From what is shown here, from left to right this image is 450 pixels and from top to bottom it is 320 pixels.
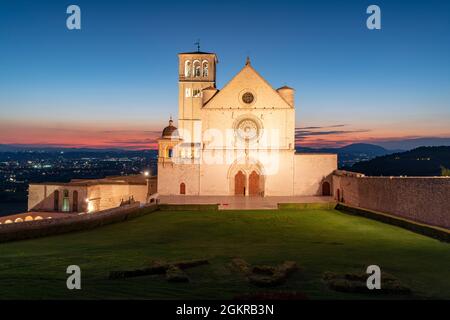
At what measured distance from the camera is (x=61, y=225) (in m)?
20.1

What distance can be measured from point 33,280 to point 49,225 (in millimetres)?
9359

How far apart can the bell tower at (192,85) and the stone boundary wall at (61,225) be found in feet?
70.7

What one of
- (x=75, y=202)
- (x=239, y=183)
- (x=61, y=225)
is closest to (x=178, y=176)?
(x=239, y=183)

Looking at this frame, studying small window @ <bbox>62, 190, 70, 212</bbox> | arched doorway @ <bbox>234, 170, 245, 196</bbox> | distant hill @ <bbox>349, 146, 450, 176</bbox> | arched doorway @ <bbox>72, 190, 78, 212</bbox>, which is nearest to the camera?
arched doorway @ <bbox>234, 170, 245, 196</bbox>

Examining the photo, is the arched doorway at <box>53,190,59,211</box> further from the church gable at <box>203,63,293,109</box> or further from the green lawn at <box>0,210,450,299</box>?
the green lawn at <box>0,210,450,299</box>

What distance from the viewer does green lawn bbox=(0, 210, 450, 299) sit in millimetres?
10164

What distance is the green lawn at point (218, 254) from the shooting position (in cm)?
1016

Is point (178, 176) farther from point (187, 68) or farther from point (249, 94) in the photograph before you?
point (187, 68)

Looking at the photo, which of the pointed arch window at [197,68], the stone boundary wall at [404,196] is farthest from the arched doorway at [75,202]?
the stone boundary wall at [404,196]

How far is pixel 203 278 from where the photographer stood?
1129cm

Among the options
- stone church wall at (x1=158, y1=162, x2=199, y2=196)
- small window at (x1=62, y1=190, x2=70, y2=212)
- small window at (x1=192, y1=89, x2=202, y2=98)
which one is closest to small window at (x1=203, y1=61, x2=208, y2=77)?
small window at (x1=192, y1=89, x2=202, y2=98)

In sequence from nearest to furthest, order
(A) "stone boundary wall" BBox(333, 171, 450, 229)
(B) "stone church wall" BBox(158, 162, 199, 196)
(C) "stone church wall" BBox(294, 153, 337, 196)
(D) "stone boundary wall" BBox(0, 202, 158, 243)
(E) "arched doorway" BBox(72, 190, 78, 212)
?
1. (D) "stone boundary wall" BBox(0, 202, 158, 243)
2. (A) "stone boundary wall" BBox(333, 171, 450, 229)
3. (C) "stone church wall" BBox(294, 153, 337, 196)
4. (B) "stone church wall" BBox(158, 162, 199, 196)
5. (E) "arched doorway" BBox(72, 190, 78, 212)

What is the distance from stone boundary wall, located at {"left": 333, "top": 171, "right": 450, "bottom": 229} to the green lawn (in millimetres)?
1887

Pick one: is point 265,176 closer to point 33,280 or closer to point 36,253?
point 36,253
